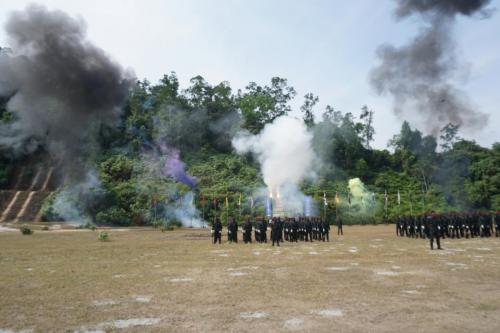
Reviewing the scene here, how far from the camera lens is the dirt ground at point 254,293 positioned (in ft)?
25.6

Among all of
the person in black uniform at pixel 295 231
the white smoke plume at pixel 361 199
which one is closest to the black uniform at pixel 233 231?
the person in black uniform at pixel 295 231

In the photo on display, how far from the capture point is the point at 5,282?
12531 millimetres

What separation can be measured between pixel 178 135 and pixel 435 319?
6444 centimetres

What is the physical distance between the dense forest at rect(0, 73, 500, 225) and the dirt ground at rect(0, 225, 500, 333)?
29.2m

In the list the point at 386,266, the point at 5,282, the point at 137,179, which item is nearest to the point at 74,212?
the point at 137,179

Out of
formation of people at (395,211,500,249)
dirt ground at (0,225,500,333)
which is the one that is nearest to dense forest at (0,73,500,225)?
formation of people at (395,211,500,249)

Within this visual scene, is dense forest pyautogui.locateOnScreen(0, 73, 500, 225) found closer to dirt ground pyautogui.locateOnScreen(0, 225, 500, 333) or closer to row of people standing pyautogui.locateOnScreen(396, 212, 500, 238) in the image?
row of people standing pyautogui.locateOnScreen(396, 212, 500, 238)

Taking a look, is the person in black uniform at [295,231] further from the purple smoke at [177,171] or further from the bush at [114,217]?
the purple smoke at [177,171]

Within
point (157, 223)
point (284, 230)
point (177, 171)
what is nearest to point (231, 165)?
point (177, 171)

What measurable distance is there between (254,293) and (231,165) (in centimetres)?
5279

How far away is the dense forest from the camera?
2058 inches

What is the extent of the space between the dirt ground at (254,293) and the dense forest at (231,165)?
29.2 meters

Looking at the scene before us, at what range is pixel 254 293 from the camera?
10555 mm

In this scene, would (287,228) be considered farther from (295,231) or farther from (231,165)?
(231,165)
